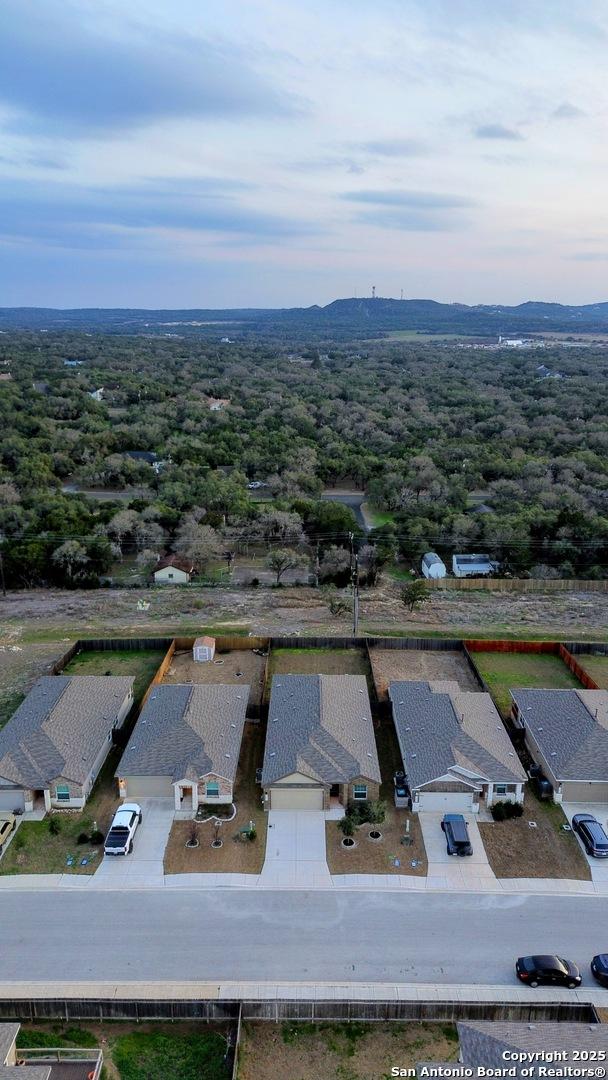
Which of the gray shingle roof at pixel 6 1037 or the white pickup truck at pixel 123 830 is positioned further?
the white pickup truck at pixel 123 830

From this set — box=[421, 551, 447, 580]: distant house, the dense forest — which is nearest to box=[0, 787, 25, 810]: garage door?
the dense forest

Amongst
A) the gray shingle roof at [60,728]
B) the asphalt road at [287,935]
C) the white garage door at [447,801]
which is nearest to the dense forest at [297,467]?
the gray shingle roof at [60,728]

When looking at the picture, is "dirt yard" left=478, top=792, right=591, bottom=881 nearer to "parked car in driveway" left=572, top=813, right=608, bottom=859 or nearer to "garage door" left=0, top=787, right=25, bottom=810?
"parked car in driveway" left=572, top=813, right=608, bottom=859

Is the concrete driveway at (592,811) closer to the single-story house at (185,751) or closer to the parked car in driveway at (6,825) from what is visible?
the single-story house at (185,751)

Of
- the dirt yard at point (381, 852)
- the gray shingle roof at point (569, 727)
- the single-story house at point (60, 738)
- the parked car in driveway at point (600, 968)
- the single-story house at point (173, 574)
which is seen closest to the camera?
the parked car in driveway at point (600, 968)

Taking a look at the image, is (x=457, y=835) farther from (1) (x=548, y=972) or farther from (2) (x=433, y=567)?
(2) (x=433, y=567)

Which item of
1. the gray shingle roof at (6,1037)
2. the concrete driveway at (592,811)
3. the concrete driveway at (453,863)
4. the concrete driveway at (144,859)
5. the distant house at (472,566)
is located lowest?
the concrete driveway at (144,859)

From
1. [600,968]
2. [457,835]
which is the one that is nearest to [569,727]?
[457,835]

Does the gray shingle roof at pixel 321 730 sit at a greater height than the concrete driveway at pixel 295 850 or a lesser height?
greater
